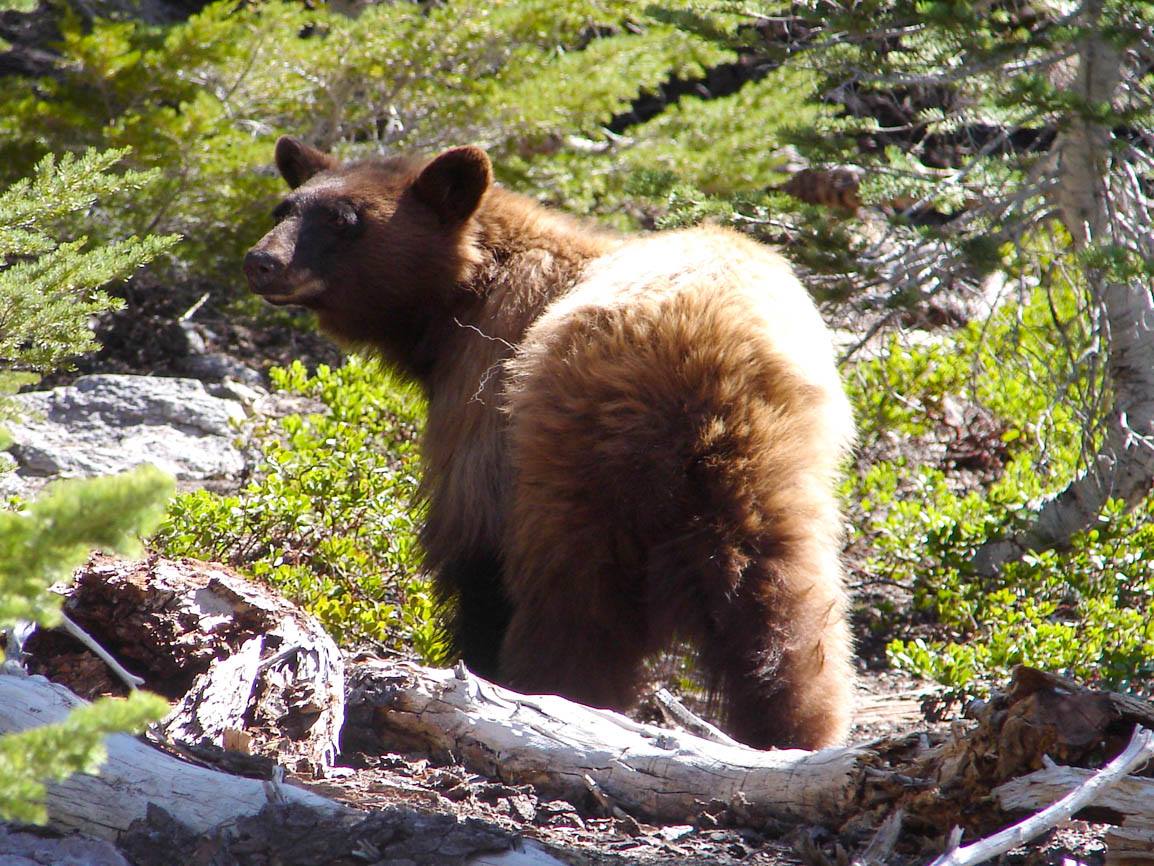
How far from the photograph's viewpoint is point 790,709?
3.34 meters

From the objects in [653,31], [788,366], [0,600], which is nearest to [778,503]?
[788,366]

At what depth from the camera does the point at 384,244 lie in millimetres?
4387

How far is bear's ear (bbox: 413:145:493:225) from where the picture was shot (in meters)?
4.34

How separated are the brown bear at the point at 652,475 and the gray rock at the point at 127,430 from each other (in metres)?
2.26

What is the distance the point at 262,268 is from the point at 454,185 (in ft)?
2.65

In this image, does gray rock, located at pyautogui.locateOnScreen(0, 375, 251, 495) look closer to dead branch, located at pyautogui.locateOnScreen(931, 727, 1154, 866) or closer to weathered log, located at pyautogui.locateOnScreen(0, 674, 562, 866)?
weathered log, located at pyautogui.locateOnScreen(0, 674, 562, 866)

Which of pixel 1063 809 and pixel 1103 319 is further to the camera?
pixel 1103 319

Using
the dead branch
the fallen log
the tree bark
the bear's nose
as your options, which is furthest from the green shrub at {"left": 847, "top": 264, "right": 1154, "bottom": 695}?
the bear's nose

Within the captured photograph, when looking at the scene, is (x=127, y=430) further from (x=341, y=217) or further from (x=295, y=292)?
(x=341, y=217)

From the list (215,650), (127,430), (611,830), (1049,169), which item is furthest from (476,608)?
(127,430)

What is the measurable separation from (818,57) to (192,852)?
→ 3.23 metres

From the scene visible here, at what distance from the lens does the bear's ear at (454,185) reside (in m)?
4.34

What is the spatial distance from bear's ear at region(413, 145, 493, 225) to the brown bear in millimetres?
65

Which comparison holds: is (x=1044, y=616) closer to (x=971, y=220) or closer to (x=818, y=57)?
(x=971, y=220)
